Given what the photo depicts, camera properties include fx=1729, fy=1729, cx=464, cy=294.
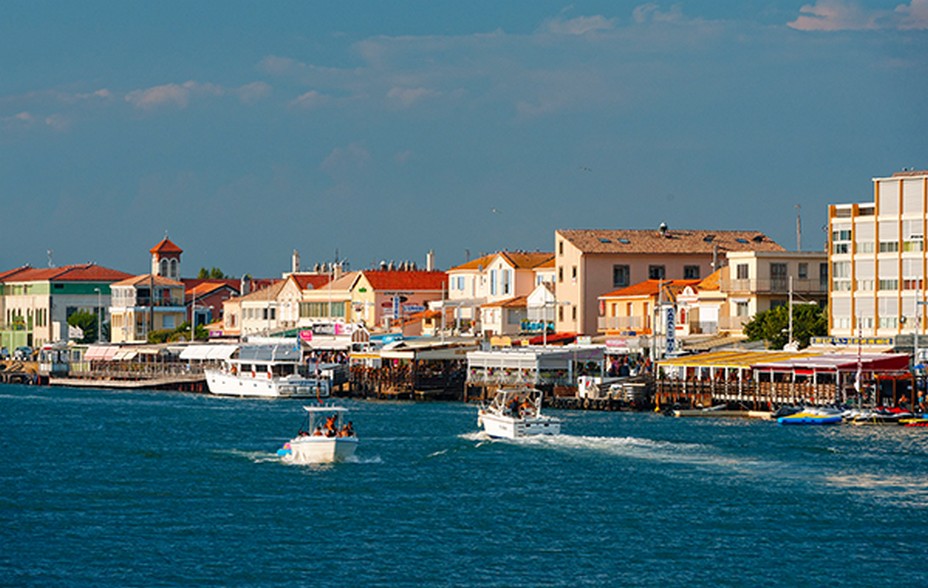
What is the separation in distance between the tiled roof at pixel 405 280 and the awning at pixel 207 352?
21.3 meters

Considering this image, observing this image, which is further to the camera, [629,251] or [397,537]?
[629,251]

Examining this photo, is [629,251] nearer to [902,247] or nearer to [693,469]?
[902,247]

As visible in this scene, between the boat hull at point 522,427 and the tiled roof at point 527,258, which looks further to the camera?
the tiled roof at point 527,258

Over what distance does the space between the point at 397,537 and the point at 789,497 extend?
14.8 metres

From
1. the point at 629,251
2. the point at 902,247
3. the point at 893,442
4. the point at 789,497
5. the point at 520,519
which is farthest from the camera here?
the point at 629,251

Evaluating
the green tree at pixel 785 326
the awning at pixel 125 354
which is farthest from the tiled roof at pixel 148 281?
the green tree at pixel 785 326

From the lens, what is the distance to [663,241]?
13650cm

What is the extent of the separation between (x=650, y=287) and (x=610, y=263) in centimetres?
817

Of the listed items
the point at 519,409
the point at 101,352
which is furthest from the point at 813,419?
the point at 101,352

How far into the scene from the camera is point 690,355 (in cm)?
10588

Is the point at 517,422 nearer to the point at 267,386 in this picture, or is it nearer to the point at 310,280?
the point at 267,386

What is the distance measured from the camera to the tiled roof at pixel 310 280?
173125mm

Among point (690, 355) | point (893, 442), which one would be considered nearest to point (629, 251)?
point (690, 355)

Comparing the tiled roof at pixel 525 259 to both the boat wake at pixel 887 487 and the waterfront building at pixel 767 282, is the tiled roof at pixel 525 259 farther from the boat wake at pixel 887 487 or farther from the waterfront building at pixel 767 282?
the boat wake at pixel 887 487
